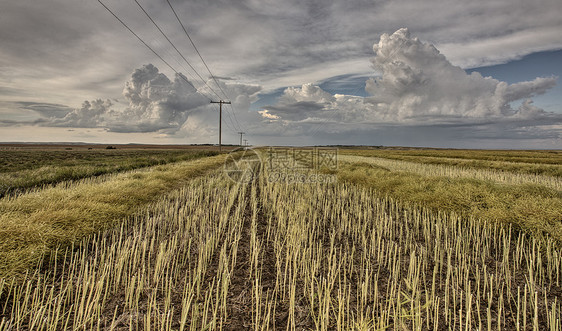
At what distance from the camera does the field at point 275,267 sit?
331cm

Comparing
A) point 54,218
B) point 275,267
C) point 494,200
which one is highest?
point 494,200

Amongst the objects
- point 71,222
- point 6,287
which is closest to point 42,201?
point 71,222

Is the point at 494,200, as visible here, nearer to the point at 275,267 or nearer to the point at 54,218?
the point at 275,267

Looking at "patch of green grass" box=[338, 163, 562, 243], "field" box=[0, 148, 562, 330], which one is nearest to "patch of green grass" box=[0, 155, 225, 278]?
"field" box=[0, 148, 562, 330]

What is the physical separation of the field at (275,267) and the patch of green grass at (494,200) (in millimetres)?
49

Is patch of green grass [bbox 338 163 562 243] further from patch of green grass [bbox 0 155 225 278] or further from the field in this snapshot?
patch of green grass [bbox 0 155 225 278]

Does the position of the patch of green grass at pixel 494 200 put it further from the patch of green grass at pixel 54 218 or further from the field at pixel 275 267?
the patch of green grass at pixel 54 218

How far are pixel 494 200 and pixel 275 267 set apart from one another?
7.05 m

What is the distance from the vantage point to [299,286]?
13.6 feet

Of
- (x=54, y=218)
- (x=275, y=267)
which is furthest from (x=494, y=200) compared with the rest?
(x=54, y=218)

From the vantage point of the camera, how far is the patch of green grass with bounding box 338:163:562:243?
20.4 feet

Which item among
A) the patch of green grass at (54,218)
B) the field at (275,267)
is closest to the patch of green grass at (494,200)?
the field at (275,267)

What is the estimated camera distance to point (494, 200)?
782 centimetres

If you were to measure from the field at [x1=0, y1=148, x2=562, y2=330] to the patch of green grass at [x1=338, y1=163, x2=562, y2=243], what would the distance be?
49mm
